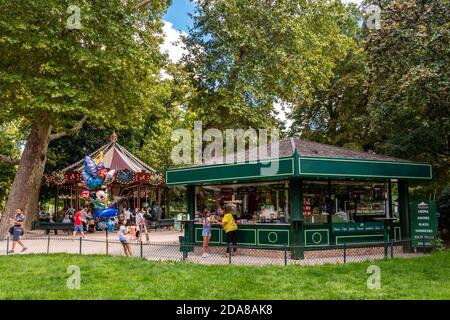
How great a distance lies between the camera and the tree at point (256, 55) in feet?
105

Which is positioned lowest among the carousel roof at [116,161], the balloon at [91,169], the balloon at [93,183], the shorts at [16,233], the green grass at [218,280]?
the green grass at [218,280]

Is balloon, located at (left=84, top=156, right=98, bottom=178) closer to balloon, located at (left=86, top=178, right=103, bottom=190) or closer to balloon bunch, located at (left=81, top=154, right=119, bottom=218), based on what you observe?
balloon bunch, located at (left=81, top=154, right=119, bottom=218)

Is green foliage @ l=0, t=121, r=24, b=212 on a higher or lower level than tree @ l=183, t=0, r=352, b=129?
lower

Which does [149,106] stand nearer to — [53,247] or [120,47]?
[120,47]

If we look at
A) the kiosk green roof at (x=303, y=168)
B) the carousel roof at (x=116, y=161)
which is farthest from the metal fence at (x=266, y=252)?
the carousel roof at (x=116, y=161)

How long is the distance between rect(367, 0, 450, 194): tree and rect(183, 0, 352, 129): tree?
11.3 m

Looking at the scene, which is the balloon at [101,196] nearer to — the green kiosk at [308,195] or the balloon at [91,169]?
the balloon at [91,169]

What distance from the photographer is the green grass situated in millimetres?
10664

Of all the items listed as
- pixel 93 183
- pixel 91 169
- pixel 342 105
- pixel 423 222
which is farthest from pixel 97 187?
pixel 342 105

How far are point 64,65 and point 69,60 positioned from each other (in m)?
0.50

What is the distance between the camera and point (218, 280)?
1225cm

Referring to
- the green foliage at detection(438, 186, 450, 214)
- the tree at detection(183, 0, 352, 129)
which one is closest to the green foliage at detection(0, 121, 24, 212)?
the tree at detection(183, 0, 352, 129)

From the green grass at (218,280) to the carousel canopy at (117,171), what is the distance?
17880 millimetres
